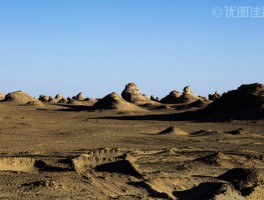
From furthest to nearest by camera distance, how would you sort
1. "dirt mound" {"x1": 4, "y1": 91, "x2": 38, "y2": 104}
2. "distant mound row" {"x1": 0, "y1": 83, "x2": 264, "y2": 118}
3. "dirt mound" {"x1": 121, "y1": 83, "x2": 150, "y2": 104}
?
"dirt mound" {"x1": 121, "y1": 83, "x2": 150, "y2": 104}
"dirt mound" {"x1": 4, "y1": 91, "x2": 38, "y2": 104}
"distant mound row" {"x1": 0, "y1": 83, "x2": 264, "y2": 118}

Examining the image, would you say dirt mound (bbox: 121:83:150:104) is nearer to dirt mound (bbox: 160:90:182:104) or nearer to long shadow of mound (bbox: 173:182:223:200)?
dirt mound (bbox: 160:90:182:104)

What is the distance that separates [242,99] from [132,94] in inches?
1174

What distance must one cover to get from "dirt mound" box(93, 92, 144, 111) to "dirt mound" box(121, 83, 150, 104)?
47.2ft

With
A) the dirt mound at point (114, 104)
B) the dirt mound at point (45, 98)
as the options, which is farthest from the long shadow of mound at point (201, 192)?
the dirt mound at point (45, 98)

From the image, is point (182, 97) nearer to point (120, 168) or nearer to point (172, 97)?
point (172, 97)

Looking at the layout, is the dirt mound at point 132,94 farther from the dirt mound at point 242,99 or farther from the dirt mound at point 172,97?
the dirt mound at point 242,99

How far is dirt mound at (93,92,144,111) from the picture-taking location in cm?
5365

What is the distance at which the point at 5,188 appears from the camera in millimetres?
10703

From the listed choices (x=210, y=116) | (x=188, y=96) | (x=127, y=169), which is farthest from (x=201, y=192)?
(x=188, y=96)

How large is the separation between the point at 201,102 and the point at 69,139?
4060 cm

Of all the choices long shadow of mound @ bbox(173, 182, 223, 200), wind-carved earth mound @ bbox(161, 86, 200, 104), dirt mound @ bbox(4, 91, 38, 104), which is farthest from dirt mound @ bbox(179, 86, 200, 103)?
long shadow of mound @ bbox(173, 182, 223, 200)

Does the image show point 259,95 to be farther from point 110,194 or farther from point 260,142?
point 110,194

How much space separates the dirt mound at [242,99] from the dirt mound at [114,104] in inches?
405

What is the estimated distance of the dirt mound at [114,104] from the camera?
176ft
